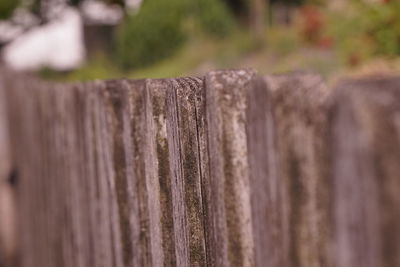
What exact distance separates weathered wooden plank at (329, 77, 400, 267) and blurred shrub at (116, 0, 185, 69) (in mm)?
14965

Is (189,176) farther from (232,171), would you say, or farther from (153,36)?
(153,36)

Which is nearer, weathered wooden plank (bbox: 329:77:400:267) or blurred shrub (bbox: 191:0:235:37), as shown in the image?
weathered wooden plank (bbox: 329:77:400:267)

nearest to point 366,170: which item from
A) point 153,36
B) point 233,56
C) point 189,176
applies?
point 189,176

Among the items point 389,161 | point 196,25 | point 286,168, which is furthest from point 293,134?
point 196,25

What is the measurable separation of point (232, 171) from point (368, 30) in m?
7.81

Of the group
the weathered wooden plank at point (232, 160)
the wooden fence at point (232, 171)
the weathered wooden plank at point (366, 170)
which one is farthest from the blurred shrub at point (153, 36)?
the weathered wooden plank at point (366, 170)

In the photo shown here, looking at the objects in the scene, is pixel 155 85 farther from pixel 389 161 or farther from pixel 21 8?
pixel 21 8

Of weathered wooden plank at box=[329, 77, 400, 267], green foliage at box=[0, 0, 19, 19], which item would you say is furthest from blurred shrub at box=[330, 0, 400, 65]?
green foliage at box=[0, 0, 19, 19]

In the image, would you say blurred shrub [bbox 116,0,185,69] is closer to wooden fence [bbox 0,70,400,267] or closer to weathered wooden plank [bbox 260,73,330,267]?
wooden fence [bbox 0,70,400,267]

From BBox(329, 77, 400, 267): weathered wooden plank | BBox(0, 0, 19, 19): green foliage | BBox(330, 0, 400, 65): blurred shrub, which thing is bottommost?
BBox(329, 77, 400, 267): weathered wooden plank

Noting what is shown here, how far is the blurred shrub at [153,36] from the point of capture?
1562 centimetres

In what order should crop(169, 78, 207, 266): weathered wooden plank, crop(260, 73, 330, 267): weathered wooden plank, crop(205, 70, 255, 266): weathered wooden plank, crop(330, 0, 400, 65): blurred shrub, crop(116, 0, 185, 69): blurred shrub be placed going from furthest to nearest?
crop(116, 0, 185, 69): blurred shrub
crop(330, 0, 400, 65): blurred shrub
crop(169, 78, 207, 266): weathered wooden plank
crop(205, 70, 255, 266): weathered wooden plank
crop(260, 73, 330, 267): weathered wooden plank

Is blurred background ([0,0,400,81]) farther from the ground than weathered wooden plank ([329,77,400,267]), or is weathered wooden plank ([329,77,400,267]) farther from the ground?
blurred background ([0,0,400,81])

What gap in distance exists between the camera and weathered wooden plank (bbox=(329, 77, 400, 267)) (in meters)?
0.64
